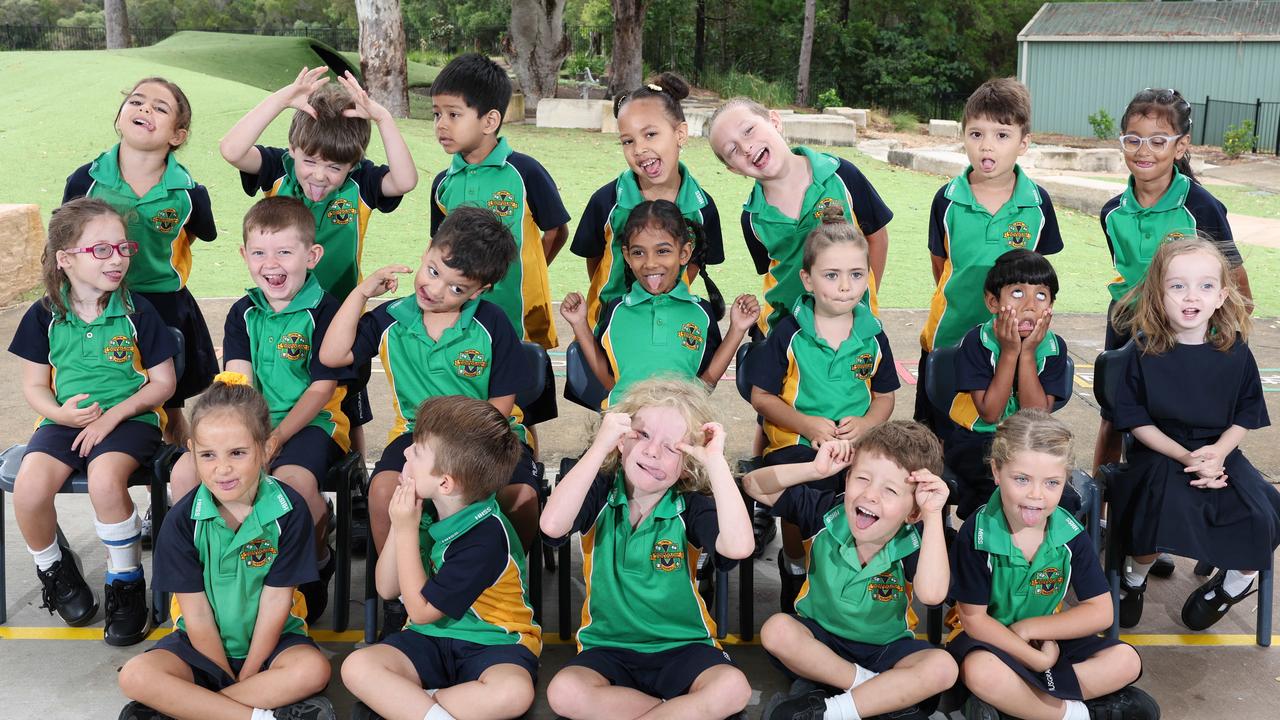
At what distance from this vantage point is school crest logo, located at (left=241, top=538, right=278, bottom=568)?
315 cm

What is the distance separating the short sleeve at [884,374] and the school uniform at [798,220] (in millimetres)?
376

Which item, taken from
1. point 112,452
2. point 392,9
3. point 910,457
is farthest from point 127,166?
point 392,9

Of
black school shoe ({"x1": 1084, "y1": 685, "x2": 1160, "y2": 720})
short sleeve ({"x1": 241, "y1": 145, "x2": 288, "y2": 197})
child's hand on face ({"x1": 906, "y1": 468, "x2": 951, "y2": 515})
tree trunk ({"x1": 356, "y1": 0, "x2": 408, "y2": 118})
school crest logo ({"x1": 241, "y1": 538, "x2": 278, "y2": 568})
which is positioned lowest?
black school shoe ({"x1": 1084, "y1": 685, "x2": 1160, "y2": 720})

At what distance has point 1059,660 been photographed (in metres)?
3.17

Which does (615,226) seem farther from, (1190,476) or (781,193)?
(1190,476)

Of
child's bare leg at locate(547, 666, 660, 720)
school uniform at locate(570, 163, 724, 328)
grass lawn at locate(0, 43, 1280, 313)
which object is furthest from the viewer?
grass lawn at locate(0, 43, 1280, 313)

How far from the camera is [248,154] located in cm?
424

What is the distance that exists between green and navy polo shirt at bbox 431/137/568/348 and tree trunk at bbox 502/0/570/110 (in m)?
15.6

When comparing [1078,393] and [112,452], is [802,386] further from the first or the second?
[1078,393]

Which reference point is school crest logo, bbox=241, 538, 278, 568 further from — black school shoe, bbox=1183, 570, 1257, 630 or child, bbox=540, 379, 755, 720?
black school shoe, bbox=1183, 570, 1257, 630

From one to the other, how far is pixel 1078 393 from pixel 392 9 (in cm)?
1134

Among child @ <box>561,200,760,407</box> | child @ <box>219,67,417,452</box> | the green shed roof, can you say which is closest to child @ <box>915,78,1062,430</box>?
child @ <box>561,200,760,407</box>

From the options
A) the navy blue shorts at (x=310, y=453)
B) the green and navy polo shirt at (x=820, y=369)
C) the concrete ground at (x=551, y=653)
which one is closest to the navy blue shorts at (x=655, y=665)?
the concrete ground at (x=551, y=653)

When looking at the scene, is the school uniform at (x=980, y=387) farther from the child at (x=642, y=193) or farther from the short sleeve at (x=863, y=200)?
the child at (x=642, y=193)
